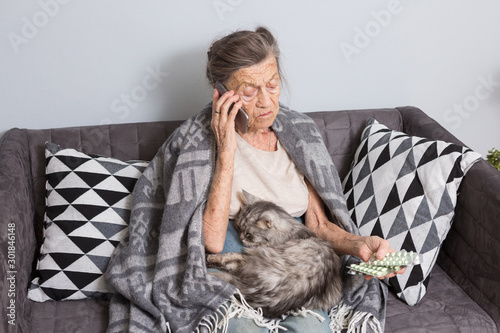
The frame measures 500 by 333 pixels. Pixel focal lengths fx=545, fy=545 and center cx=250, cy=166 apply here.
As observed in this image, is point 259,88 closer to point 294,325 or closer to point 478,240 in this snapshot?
point 294,325

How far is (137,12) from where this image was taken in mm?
2439

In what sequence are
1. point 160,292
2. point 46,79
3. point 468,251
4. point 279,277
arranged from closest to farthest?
point 279,277
point 160,292
point 468,251
point 46,79

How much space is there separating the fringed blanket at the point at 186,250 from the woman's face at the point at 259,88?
0.18 m

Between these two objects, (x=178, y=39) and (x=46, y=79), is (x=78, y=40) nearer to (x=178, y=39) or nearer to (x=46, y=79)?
(x=46, y=79)

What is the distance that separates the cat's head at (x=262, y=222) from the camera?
76.5 inches

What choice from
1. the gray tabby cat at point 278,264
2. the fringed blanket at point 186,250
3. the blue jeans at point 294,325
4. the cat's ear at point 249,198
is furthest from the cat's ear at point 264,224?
the blue jeans at point 294,325

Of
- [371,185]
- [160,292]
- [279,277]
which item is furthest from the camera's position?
[371,185]

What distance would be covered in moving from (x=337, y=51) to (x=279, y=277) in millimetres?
1305

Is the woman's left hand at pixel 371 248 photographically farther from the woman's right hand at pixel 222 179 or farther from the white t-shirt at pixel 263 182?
the woman's right hand at pixel 222 179

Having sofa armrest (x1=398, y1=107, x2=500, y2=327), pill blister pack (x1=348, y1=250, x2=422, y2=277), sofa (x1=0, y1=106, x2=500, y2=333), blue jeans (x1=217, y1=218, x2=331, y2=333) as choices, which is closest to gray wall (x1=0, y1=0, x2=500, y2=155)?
sofa (x1=0, y1=106, x2=500, y2=333)

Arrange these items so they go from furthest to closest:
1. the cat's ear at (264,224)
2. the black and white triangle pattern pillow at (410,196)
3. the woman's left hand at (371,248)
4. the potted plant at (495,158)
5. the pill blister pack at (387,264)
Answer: the potted plant at (495,158), the black and white triangle pattern pillow at (410,196), the cat's ear at (264,224), the woman's left hand at (371,248), the pill blister pack at (387,264)

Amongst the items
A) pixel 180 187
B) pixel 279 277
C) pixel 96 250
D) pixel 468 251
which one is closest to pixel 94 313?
pixel 96 250

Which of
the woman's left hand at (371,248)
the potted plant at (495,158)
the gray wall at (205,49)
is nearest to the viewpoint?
the woman's left hand at (371,248)

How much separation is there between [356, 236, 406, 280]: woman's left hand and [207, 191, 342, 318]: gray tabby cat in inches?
3.6
